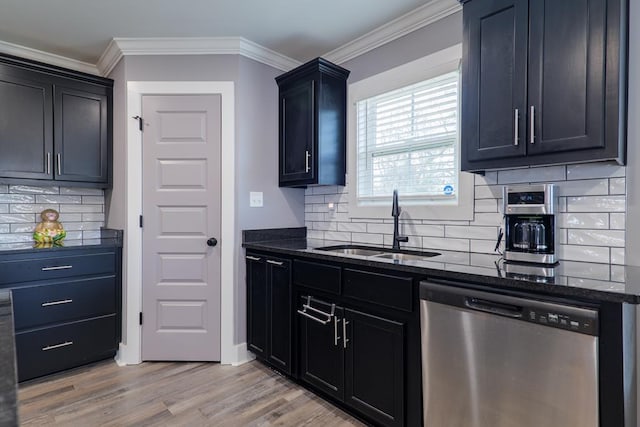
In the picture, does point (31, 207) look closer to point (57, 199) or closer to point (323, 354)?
point (57, 199)

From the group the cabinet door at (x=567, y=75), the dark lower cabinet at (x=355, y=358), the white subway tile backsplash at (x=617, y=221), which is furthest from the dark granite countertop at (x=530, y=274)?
the cabinet door at (x=567, y=75)

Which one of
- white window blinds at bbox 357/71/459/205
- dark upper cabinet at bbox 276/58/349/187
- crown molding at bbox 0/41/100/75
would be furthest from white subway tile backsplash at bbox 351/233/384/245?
crown molding at bbox 0/41/100/75

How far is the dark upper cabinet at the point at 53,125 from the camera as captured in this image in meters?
2.66

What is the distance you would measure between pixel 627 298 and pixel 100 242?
3.25 m

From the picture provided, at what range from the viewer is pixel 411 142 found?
8.21ft

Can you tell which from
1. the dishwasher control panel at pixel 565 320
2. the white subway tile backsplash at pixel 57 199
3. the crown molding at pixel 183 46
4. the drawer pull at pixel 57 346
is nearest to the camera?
the dishwasher control panel at pixel 565 320

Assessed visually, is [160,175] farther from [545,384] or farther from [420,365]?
[545,384]

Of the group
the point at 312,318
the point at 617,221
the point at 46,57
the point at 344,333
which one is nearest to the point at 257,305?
the point at 312,318

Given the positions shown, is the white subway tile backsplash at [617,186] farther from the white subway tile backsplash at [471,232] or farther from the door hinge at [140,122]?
the door hinge at [140,122]

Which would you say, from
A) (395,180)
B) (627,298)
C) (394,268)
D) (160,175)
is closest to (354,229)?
(395,180)

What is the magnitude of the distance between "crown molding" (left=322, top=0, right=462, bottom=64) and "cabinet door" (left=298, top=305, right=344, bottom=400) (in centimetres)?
193

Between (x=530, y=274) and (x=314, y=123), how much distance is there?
1.82m

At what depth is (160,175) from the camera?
2799 mm

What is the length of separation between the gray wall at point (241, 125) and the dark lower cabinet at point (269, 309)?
0.11 m
